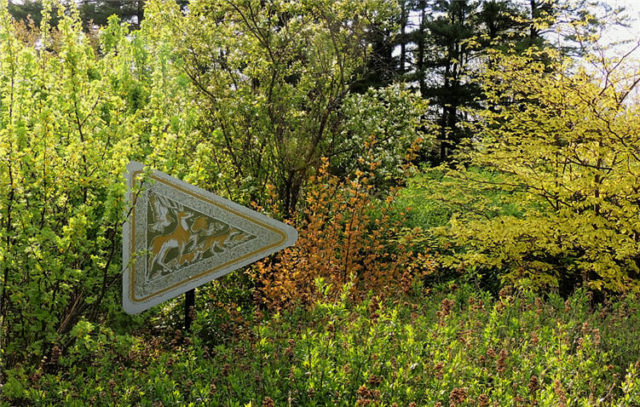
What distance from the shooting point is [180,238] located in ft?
13.3

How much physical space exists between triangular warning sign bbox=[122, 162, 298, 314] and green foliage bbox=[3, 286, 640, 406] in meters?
0.36

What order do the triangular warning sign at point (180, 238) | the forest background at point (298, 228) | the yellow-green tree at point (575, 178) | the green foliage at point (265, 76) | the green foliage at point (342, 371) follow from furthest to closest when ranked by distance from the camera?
1. the green foliage at point (265, 76)
2. the yellow-green tree at point (575, 178)
3. the triangular warning sign at point (180, 238)
4. the forest background at point (298, 228)
5. the green foliage at point (342, 371)

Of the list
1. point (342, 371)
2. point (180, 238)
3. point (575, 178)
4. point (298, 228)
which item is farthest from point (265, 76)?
point (342, 371)

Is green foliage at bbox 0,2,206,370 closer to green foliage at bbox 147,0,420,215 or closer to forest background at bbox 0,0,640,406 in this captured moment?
forest background at bbox 0,0,640,406

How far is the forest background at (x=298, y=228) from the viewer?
3035 millimetres

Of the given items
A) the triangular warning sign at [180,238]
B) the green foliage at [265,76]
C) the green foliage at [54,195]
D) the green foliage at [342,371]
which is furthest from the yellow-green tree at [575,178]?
the green foliage at [54,195]

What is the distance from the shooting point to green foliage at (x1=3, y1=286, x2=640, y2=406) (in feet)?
9.00

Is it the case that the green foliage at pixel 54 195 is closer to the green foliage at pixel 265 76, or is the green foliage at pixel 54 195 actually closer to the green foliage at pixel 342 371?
the green foliage at pixel 342 371

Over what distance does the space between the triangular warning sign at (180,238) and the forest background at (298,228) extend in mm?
183

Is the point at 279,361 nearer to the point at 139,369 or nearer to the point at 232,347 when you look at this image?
the point at 232,347

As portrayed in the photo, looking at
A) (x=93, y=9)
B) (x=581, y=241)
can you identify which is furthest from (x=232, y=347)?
(x=93, y=9)

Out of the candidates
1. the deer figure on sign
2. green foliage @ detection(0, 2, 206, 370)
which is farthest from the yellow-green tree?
green foliage @ detection(0, 2, 206, 370)

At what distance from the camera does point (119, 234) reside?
3.79 meters

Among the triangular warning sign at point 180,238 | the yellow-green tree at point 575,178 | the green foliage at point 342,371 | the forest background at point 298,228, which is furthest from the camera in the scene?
the yellow-green tree at point 575,178
